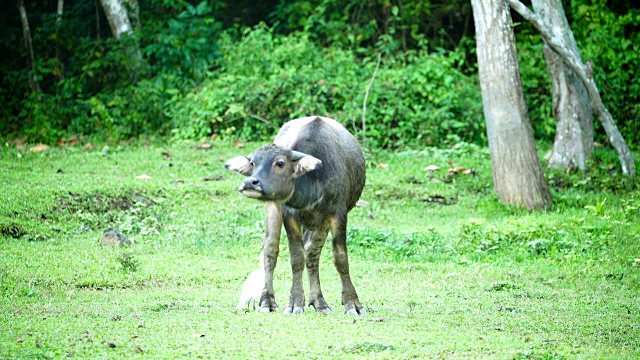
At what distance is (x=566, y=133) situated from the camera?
14.7m

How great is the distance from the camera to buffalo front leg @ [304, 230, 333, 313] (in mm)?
7719

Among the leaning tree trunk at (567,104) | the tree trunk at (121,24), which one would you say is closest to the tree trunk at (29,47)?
the tree trunk at (121,24)

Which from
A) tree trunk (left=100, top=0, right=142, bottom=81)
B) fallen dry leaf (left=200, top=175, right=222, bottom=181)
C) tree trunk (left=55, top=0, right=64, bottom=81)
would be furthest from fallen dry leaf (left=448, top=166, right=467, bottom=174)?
tree trunk (left=55, top=0, right=64, bottom=81)

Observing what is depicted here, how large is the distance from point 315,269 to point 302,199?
2.42 ft

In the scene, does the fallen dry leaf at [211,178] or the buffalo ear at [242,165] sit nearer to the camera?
the buffalo ear at [242,165]

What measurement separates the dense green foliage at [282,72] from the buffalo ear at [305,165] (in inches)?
348

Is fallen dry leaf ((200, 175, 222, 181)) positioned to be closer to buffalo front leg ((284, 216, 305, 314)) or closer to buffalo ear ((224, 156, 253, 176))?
buffalo front leg ((284, 216, 305, 314))

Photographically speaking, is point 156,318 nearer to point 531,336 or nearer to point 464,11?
point 531,336

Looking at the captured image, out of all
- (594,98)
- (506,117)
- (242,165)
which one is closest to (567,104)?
(594,98)

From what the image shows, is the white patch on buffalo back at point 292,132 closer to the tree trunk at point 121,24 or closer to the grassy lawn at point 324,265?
the grassy lawn at point 324,265

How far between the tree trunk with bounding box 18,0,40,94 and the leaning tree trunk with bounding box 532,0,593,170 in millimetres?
10289

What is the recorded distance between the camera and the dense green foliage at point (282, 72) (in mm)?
17234

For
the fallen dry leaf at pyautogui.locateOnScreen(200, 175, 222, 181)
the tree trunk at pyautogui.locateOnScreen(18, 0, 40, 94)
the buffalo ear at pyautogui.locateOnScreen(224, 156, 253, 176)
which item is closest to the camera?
the buffalo ear at pyautogui.locateOnScreen(224, 156, 253, 176)

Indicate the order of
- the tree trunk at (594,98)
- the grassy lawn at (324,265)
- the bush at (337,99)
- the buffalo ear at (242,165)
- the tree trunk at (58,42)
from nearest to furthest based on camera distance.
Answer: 1. the grassy lawn at (324,265)
2. the buffalo ear at (242,165)
3. the tree trunk at (594,98)
4. the bush at (337,99)
5. the tree trunk at (58,42)
